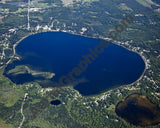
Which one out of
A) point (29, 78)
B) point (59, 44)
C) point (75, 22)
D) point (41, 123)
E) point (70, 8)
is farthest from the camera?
point (70, 8)

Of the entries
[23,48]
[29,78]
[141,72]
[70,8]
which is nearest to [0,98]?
[29,78]

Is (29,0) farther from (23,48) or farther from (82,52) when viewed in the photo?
(82,52)

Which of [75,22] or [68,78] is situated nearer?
[68,78]

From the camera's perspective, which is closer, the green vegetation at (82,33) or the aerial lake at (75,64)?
the green vegetation at (82,33)

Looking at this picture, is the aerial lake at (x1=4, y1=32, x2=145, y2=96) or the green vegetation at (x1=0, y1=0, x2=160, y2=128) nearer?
the green vegetation at (x1=0, y1=0, x2=160, y2=128)

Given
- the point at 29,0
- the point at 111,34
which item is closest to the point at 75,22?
the point at 111,34

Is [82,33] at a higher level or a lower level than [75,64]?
higher

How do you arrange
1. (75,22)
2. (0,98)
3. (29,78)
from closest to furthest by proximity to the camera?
(0,98) < (29,78) < (75,22)

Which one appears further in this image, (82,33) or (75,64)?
(82,33)
